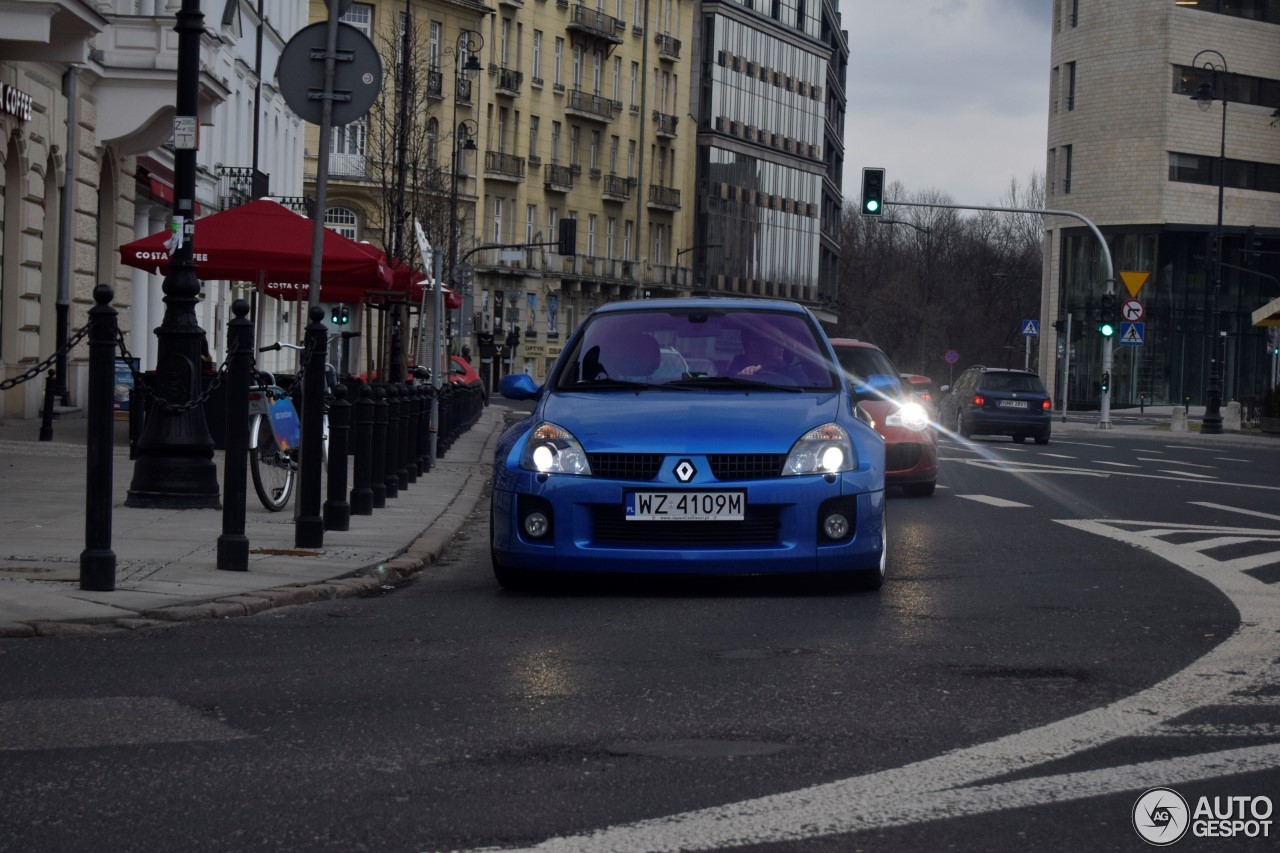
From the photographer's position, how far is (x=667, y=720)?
5.92 metres

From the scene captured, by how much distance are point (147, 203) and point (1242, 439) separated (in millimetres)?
24386

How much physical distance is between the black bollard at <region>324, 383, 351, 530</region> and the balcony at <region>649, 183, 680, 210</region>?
300 feet

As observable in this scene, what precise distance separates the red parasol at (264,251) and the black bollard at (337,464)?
6811 millimetres

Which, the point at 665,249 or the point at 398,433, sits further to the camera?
the point at 665,249

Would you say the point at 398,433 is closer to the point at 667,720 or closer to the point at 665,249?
the point at 667,720

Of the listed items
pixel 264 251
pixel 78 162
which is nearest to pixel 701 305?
pixel 264 251

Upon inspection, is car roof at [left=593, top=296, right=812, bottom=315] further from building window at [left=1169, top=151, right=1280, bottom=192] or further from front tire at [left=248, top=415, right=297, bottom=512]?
building window at [left=1169, top=151, right=1280, bottom=192]

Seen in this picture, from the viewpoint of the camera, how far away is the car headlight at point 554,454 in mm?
9359

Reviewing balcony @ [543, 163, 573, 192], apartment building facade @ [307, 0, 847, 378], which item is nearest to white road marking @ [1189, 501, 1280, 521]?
apartment building facade @ [307, 0, 847, 378]

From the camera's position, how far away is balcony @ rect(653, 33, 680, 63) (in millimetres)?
102750

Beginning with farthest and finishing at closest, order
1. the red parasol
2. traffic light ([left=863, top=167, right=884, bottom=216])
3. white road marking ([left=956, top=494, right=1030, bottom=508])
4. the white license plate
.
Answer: traffic light ([left=863, top=167, right=884, bottom=216]) < the red parasol < white road marking ([left=956, top=494, right=1030, bottom=508]) < the white license plate

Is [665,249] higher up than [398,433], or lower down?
higher up

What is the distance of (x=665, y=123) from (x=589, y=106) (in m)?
7.70

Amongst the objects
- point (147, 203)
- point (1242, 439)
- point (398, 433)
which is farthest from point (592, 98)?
point (398, 433)
